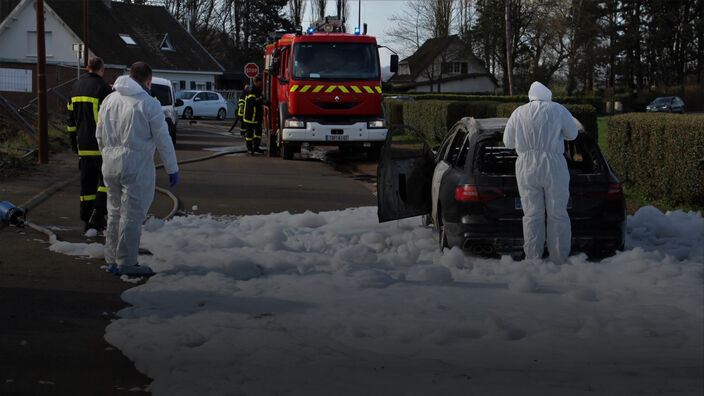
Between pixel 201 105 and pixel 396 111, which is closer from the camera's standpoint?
pixel 396 111

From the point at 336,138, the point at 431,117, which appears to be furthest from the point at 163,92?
the point at 431,117

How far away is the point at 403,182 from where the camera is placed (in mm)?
9914

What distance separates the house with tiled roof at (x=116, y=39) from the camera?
6006 cm

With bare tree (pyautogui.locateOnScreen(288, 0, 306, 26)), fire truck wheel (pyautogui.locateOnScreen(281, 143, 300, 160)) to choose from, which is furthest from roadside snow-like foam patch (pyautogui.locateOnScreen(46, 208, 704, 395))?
bare tree (pyautogui.locateOnScreen(288, 0, 306, 26))

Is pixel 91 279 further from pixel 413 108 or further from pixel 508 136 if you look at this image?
pixel 413 108

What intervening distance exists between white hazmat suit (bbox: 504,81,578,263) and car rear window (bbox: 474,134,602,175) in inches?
19.9

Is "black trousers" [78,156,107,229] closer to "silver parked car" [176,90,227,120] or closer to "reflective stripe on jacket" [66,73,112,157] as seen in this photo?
"reflective stripe on jacket" [66,73,112,157]

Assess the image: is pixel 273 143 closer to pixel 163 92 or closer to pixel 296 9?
pixel 163 92

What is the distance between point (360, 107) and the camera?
845 inches

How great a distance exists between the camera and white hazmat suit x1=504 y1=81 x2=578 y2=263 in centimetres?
846

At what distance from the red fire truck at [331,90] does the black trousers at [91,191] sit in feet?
36.1

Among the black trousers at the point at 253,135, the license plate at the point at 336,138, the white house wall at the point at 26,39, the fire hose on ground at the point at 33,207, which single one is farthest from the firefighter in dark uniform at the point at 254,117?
the white house wall at the point at 26,39

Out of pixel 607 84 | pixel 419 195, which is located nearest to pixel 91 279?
pixel 419 195

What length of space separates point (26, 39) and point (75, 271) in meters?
58.8
